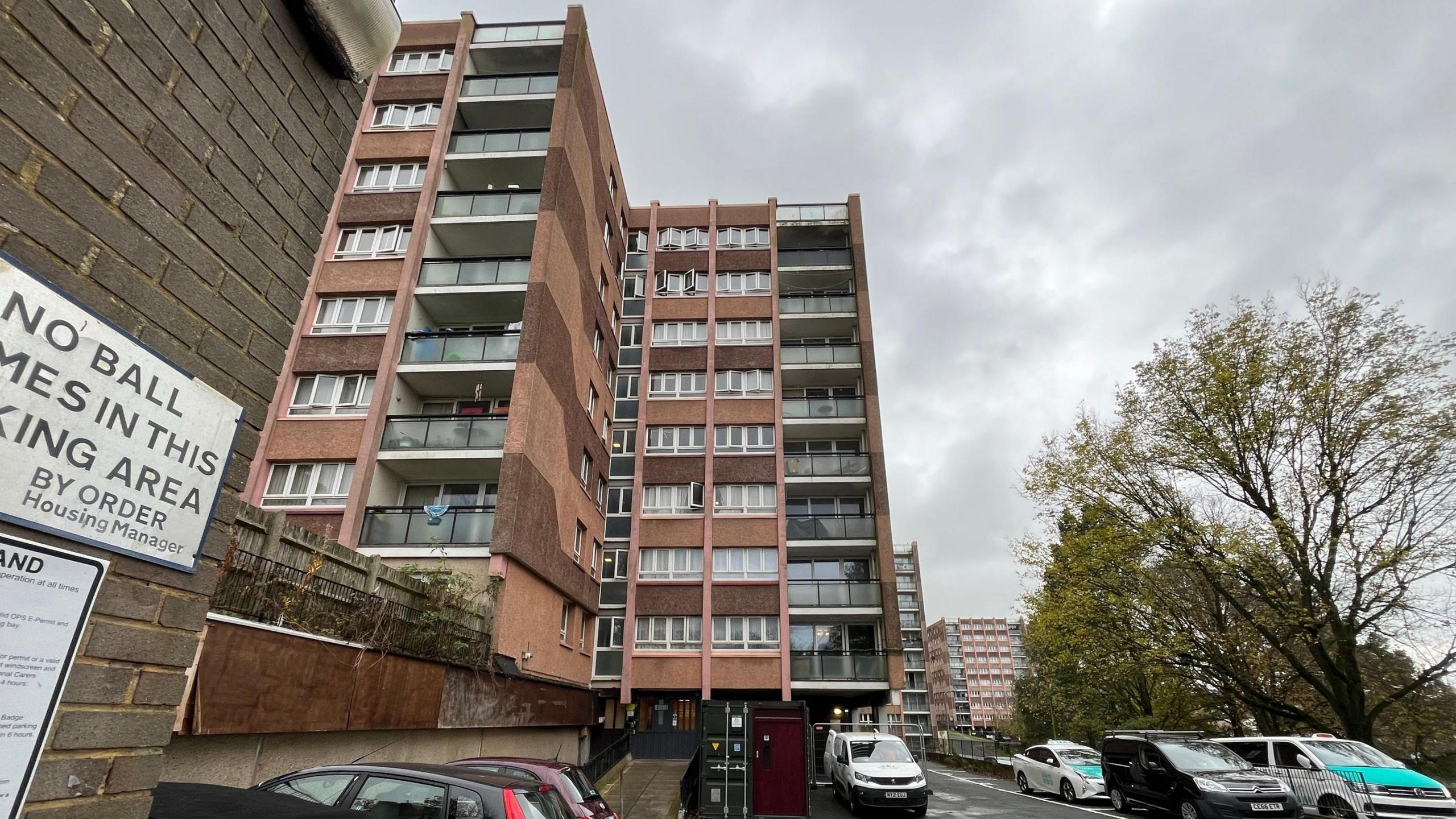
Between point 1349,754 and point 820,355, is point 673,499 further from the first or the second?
point 1349,754

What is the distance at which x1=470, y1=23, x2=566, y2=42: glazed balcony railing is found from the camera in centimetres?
2416

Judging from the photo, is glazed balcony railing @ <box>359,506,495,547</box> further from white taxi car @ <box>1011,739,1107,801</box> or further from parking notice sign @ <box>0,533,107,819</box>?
white taxi car @ <box>1011,739,1107,801</box>

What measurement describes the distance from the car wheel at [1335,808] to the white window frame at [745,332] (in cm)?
2174

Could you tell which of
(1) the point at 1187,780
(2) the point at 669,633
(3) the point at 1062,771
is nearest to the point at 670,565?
(2) the point at 669,633

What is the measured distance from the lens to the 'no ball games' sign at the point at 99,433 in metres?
1.70

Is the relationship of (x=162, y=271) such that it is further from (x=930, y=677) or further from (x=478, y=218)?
(x=930, y=677)

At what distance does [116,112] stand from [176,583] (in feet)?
4.86

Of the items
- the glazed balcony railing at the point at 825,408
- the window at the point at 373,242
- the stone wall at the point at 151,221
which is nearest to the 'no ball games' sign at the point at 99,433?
the stone wall at the point at 151,221

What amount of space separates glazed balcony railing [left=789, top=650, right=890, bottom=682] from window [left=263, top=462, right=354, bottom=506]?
15218mm

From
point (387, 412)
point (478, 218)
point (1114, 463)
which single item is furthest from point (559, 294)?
point (1114, 463)

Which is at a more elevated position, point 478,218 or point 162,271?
point 478,218

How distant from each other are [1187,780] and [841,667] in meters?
11.1

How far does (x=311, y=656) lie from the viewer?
8.38 meters

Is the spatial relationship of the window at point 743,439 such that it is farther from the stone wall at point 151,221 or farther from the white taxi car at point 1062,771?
the stone wall at point 151,221
